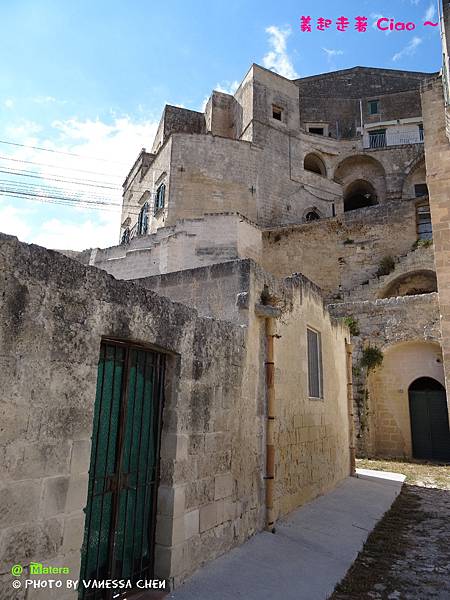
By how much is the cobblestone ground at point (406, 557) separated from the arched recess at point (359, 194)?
2851 cm

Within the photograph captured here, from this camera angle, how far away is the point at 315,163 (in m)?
33.7

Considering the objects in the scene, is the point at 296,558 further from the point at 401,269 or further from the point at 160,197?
the point at 160,197

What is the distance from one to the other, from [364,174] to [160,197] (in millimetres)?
15995

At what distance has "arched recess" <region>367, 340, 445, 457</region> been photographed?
14.6 meters

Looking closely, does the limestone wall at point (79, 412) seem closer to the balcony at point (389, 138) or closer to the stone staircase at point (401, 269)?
the stone staircase at point (401, 269)

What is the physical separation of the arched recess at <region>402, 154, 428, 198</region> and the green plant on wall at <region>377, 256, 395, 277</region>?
36.4ft

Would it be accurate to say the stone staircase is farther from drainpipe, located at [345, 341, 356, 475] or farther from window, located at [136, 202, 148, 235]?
window, located at [136, 202, 148, 235]

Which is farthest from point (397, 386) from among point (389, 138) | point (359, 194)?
point (389, 138)

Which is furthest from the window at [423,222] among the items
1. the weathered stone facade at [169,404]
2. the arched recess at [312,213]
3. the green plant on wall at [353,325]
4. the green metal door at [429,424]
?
the weathered stone facade at [169,404]

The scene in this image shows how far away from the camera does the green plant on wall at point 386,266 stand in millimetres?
22016

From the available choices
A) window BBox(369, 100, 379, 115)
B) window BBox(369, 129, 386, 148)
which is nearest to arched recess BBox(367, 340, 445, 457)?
window BBox(369, 129, 386, 148)

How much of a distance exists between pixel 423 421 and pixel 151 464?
13.4 meters

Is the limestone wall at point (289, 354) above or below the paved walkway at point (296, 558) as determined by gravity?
above

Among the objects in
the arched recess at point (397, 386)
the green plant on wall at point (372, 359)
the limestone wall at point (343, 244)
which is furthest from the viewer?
the limestone wall at point (343, 244)
